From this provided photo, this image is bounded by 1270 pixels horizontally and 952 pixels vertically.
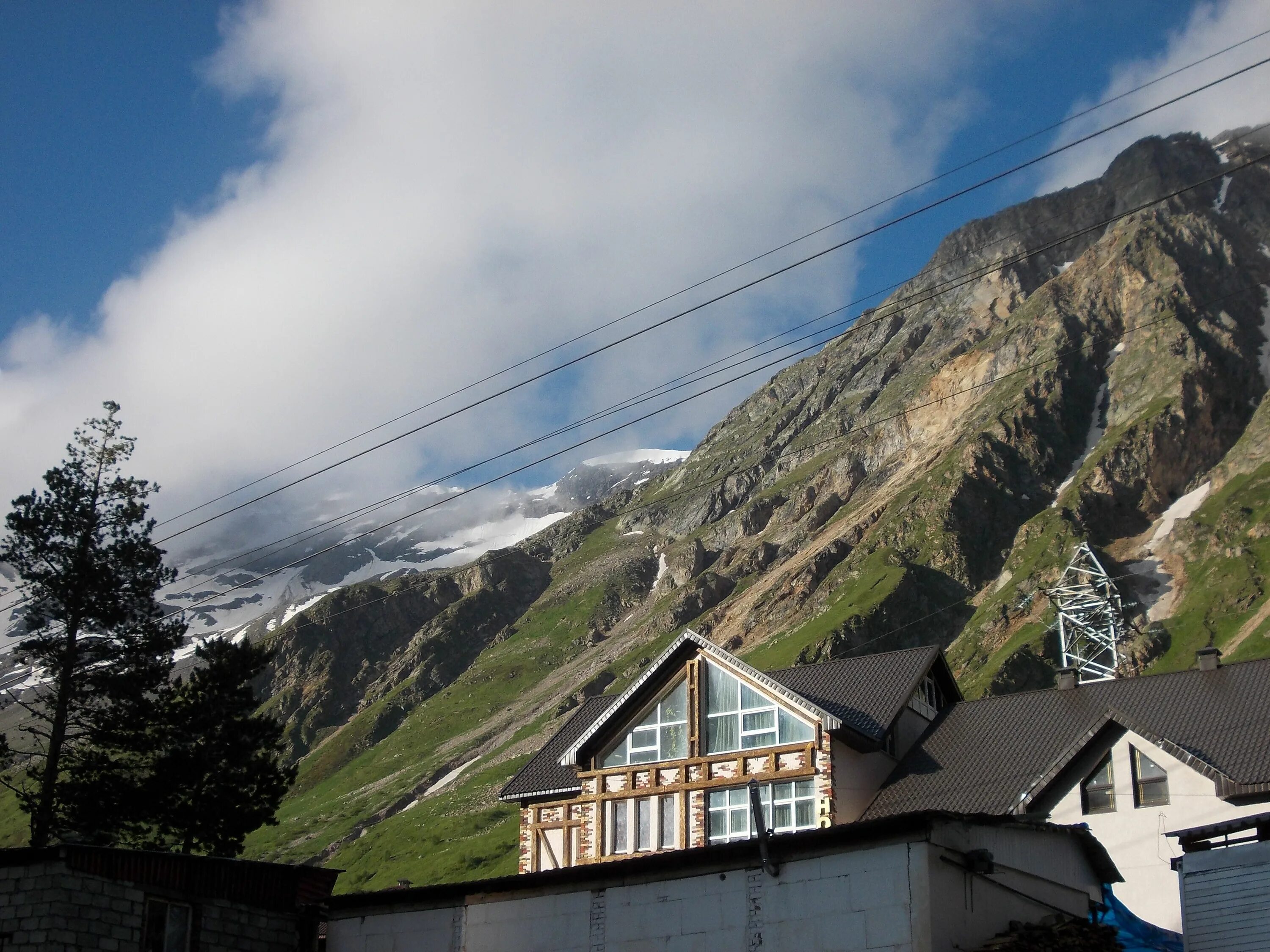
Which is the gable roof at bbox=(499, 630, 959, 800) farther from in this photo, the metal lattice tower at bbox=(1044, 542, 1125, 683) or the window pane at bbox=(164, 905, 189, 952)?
the metal lattice tower at bbox=(1044, 542, 1125, 683)

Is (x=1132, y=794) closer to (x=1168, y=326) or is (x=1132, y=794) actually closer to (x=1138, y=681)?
(x=1138, y=681)

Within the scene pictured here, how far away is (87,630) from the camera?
128 ft

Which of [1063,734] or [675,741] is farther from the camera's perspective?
[675,741]

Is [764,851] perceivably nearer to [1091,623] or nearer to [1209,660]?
[1209,660]

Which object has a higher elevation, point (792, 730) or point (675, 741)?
point (792, 730)

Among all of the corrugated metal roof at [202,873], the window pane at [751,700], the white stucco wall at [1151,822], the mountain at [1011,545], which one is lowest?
the corrugated metal roof at [202,873]

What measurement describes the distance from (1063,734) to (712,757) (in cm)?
987

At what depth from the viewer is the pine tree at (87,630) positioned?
36.6 m

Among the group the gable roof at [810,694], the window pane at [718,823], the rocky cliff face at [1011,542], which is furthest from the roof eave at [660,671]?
the rocky cliff face at [1011,542]

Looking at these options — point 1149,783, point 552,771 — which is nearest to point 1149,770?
point 1149,783

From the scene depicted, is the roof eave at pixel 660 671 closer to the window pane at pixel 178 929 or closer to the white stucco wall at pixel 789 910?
the white stucco wall at pixel 789 910

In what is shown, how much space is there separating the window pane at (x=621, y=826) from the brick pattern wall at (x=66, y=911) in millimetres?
15752

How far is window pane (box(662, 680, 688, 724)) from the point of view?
4012 cm

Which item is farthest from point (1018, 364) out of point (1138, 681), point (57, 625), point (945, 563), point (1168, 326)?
point (57, 625)
